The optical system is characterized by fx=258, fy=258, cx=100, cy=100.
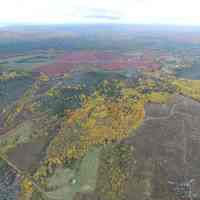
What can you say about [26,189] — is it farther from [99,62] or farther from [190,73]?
[99,62]

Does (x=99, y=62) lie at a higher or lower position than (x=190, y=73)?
higher

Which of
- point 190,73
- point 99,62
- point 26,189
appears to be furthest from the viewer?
point 99,62

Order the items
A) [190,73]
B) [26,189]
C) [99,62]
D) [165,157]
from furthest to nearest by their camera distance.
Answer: [99,62] < [190,73] < [165,157] < [26,189]

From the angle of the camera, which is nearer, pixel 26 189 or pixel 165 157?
pixel 26 189

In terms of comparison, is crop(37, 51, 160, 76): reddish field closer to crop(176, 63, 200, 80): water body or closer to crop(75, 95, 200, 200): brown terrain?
crop(176, 63, 200, 80): water body

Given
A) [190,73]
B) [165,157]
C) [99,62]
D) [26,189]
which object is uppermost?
[99,62]

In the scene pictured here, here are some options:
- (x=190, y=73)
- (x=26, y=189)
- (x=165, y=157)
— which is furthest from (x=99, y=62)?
(x=26, y=189)

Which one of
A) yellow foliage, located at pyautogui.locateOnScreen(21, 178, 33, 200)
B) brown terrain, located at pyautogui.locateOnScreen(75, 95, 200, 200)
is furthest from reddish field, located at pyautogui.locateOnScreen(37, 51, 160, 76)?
yellow foliage, located at pyautogui.locateOnScreen(21, 178, 33, 200)

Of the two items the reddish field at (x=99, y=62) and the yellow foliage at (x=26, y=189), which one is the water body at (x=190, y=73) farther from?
the yellow foliage at (x=26, y=189)

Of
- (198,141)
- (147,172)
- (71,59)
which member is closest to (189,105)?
(198,141)
